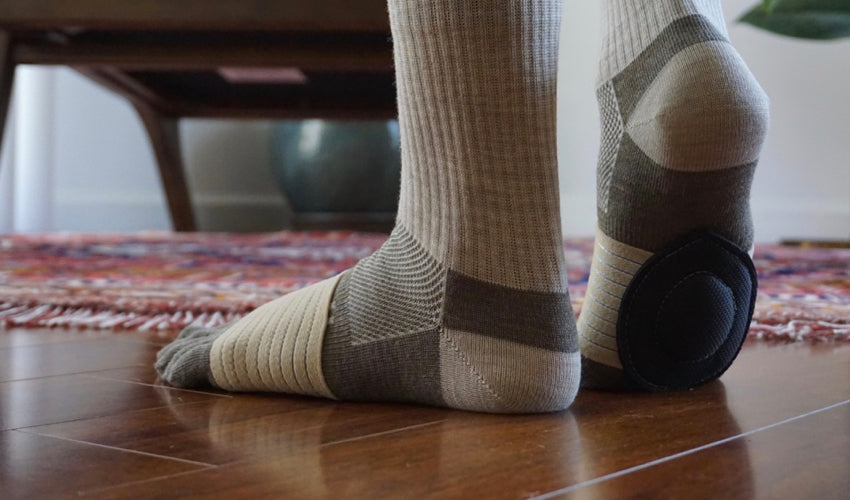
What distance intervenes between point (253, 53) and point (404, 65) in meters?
1.12

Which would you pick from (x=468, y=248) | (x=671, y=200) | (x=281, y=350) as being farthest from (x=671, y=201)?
(x=281, y=350)

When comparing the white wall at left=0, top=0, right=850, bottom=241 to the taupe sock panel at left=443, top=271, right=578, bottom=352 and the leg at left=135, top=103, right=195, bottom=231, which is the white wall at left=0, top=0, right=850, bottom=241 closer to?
the leg at left=135, top=103, right=195, bottom=231

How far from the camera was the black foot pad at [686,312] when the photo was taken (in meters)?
0.50

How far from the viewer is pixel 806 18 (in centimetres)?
159

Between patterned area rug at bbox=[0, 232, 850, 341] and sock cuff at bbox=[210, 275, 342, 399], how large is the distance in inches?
10.9

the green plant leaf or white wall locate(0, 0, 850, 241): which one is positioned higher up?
the green plant leaf

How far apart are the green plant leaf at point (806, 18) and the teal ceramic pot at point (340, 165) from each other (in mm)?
924

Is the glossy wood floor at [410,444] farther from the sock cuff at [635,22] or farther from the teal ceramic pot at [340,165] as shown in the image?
the teal ceramic pot at [340,165]

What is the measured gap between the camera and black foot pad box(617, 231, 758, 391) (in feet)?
1.65

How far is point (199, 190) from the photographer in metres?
2.74

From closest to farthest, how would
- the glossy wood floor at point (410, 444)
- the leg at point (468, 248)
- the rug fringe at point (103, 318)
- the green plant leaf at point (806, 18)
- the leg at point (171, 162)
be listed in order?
1. the glossy wood floor at point (410, 444)
2. the leg at point (468, 248)
3. the rug fringe at point (103, 318)
4. the green plant leaf at point (806, 18)
5. the leg at point (171, 162)

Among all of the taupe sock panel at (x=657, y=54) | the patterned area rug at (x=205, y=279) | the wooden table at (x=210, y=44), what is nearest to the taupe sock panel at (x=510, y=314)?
the taupe sock panel at (x=657, y=54)

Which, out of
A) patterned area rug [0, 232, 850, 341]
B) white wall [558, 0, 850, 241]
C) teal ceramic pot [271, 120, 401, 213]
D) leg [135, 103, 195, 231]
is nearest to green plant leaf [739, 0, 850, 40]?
patterned area rug [0, 232, 850, 341]

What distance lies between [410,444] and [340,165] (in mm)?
1942
